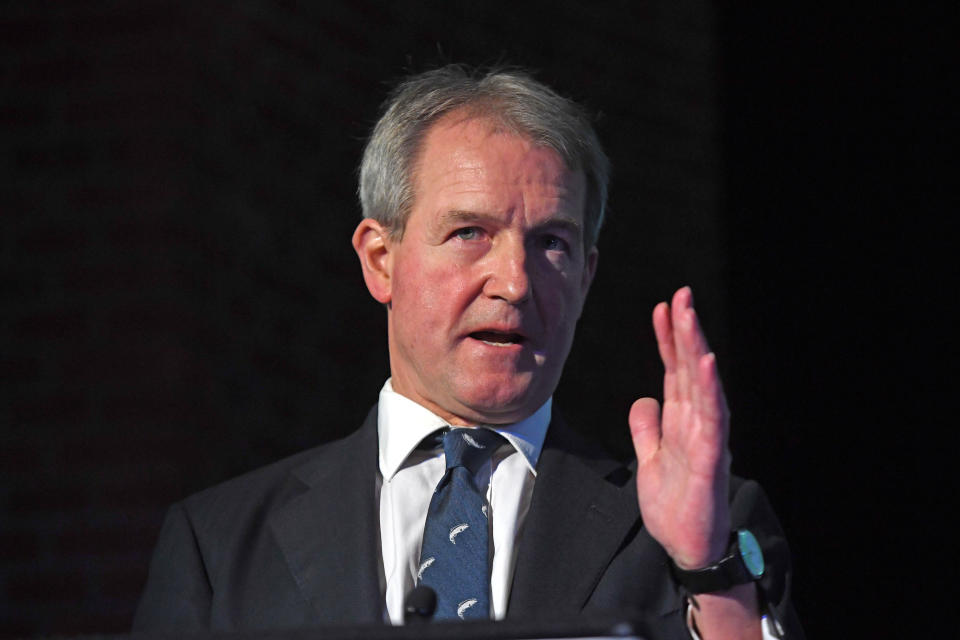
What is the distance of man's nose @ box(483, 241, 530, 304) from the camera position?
84.0 inches

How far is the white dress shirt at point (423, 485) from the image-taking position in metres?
2.11

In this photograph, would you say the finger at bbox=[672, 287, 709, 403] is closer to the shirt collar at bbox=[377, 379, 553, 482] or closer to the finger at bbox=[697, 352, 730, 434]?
the finger at bbox=[697, 352, 730, 434]

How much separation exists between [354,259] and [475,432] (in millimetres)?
1711

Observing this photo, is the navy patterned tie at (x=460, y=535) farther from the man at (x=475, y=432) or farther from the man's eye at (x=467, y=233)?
the man's eye at (x=467, y=233)

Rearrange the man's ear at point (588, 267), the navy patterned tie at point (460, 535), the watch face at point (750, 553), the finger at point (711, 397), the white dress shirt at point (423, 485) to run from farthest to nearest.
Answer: the man's ear at point (588, 267)
the white dress shirt at point (423, 485)
the navy patterned tie at point (460, 535)
the watch face at point (750, 553)
the finger at point (711, 397)

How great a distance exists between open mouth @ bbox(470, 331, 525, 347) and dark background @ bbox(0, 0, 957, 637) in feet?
4.53

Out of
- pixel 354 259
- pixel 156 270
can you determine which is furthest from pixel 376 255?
pixel 354 259

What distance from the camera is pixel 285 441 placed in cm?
361

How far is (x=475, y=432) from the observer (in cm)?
224

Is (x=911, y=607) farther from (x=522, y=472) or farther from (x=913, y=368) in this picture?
(x=522, y=472)

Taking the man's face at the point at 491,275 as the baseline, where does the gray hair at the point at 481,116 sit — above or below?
above

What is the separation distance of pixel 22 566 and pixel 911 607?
98.1 inches

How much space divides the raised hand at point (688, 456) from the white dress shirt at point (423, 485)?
402 mm

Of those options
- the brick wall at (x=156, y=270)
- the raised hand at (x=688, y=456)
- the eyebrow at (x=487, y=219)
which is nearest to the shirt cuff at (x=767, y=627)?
the raised hand at (x=688, y=456)
